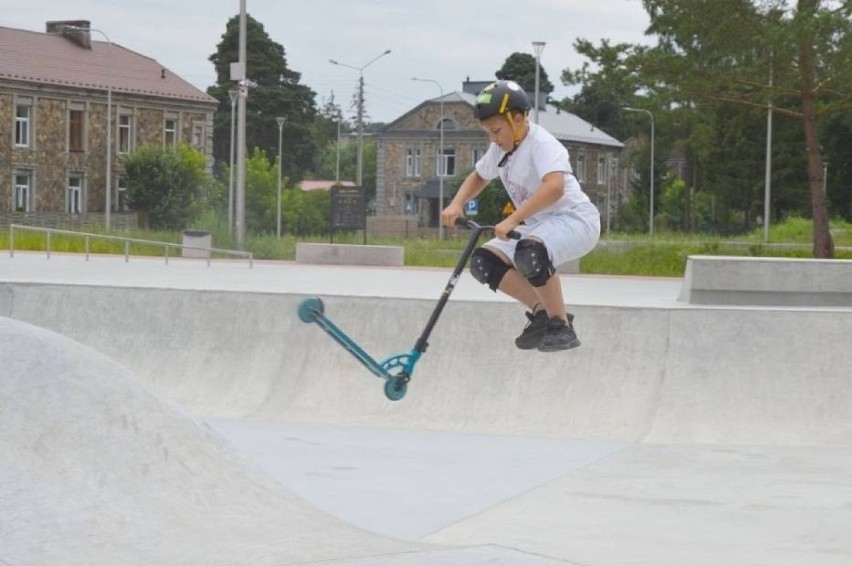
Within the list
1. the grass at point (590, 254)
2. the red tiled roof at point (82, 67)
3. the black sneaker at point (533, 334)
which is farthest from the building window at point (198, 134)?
the black sneaker at point (533, 334)

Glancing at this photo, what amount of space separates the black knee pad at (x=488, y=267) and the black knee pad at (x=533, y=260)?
0.21 metres

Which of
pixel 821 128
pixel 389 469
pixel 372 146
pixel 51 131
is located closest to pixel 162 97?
pixel 51 131

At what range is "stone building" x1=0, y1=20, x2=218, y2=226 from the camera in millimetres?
63031

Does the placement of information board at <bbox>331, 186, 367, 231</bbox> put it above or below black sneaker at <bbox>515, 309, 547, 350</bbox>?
above

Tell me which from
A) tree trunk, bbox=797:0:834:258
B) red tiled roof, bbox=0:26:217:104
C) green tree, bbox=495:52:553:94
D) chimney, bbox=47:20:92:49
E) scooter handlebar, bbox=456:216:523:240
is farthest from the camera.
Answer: green tree, bbox=495:52:553:94

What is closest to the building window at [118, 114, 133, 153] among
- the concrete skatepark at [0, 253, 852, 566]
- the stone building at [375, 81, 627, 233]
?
the stone building at [375, 81, 627, 233]

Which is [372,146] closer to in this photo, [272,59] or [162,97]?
[272,59]

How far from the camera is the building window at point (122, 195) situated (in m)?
68.2

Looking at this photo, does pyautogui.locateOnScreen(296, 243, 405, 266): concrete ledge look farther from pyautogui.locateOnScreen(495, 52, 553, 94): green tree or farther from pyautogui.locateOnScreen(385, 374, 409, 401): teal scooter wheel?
pyautogui.locateOnScreen(495, 52, 553, 94): green tree

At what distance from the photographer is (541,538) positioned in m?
7.55

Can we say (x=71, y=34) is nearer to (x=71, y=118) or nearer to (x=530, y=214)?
(x=71, y=118)

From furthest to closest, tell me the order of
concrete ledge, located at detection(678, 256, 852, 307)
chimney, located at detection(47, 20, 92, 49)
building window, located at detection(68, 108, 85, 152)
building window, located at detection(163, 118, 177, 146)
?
1. building window, located at detection(163, 118, 177, 146)
2. chimney, located at detection(47, 20, 92, 49)
3. building window, located at detection(68, 108, 85, 152)
4. concrete ledge, located at detection(678, 256, 852, 307)

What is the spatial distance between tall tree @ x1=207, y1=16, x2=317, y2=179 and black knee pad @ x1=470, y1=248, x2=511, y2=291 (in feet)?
303

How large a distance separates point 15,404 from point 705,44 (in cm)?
2889
